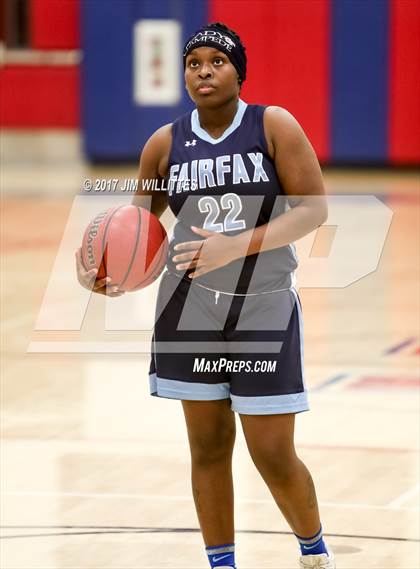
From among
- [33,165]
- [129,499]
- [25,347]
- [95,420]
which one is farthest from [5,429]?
[33,165]

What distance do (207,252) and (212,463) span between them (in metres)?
0.72

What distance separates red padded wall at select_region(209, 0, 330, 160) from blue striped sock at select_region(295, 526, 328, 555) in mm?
14205

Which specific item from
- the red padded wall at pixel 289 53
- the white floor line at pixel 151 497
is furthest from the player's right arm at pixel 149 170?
the red padded wall at pixel 289 53

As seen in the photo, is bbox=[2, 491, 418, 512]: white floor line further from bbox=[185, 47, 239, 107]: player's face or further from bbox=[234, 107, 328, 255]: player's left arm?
bbox=[185, 47, 239, 107]: player's face

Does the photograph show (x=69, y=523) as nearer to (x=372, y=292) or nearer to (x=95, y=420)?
(x=95, y=420)

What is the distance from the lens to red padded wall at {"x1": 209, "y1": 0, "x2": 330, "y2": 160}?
1822 centimetres

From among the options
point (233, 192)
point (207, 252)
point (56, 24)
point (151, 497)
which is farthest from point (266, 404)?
point (56, 24)

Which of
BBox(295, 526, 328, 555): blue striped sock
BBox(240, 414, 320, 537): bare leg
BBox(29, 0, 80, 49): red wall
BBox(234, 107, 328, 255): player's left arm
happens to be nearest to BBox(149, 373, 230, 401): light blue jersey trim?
BBox(240, 414, 320, 537): bare leg

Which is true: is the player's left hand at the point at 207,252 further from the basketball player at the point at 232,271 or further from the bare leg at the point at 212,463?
the bare leg at the point at 212,463

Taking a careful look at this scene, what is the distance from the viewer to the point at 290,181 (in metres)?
4.21

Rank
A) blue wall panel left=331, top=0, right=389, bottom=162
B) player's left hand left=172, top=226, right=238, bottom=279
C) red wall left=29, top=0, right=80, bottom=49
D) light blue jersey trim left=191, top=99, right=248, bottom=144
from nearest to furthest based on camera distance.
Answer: player's left hand left=172, top=226, right=238, bottom=279
light blue jersey trim left=191, top=99, right=248, bottom=144
blue wall panel left=331, top=0, right=389, bottom=162
red wall left=29, top=0, right=80, bottom=49

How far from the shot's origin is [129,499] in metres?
5.61

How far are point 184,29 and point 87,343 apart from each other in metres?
10.7

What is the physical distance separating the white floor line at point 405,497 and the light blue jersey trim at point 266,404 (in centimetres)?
142
